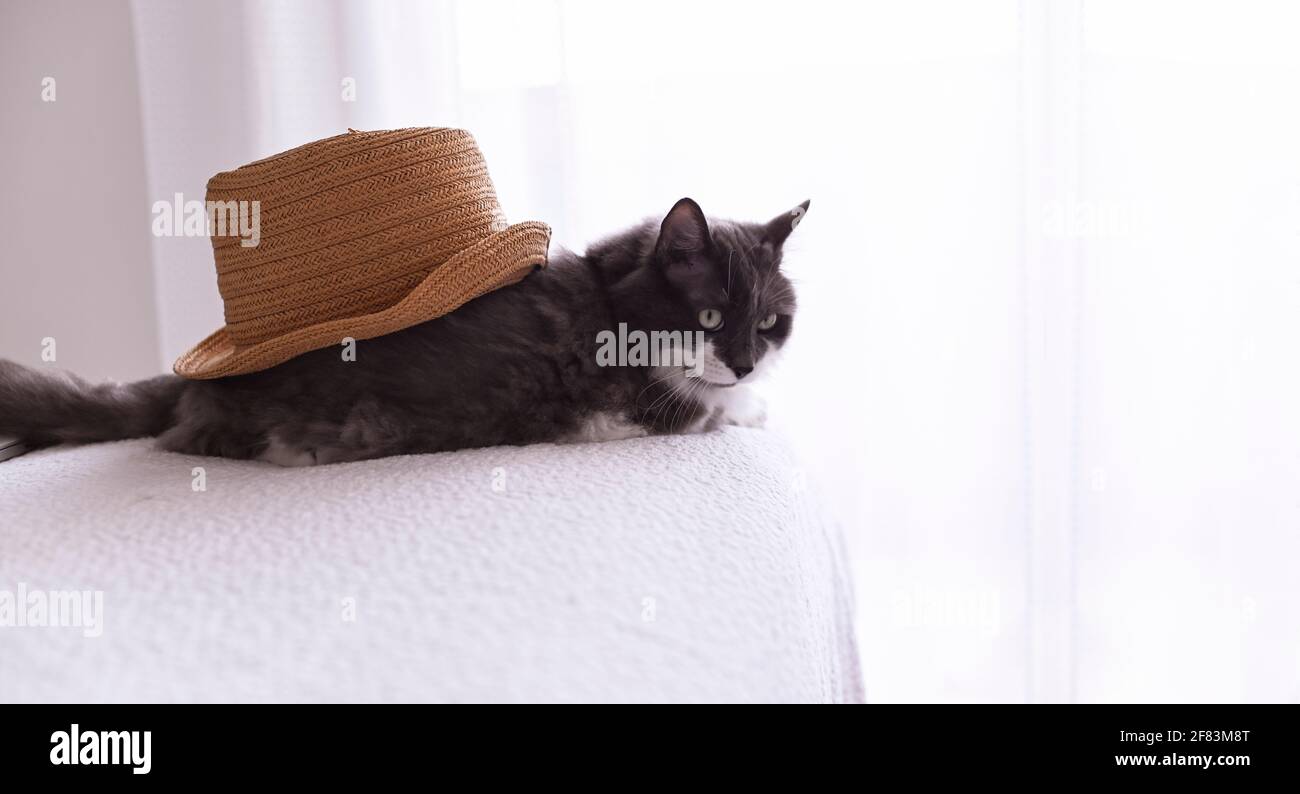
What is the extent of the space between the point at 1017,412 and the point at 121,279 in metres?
2.08

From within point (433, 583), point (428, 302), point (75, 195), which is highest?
point (75, 195)

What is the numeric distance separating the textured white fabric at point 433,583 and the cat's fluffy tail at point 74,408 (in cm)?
32

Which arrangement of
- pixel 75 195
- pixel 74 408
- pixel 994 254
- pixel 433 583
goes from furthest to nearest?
pixel 75 195
pixel 994 254
pixel 74 408
pixel 433 583

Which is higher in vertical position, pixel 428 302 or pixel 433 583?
pixel 428 302

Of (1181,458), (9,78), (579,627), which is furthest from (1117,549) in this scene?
(9,78)

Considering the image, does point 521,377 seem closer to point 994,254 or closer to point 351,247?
point 351,247

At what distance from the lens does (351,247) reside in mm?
1115

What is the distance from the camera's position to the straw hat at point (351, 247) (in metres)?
1.11

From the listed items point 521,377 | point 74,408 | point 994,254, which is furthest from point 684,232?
point 994,254

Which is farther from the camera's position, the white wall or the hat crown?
the white wall

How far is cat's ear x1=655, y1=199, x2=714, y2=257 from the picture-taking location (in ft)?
3.70

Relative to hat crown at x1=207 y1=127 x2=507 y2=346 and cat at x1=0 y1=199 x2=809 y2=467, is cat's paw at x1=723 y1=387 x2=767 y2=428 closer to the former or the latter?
cat at x1=0 y1=199 x2=809 y2=467

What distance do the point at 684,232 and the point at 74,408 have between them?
848mm

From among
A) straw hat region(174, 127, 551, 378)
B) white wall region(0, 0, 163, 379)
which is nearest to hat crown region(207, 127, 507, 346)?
straw hat region(174, 127, 551, 378)
